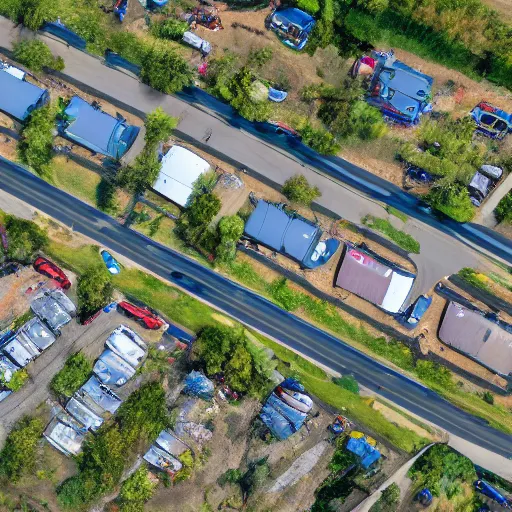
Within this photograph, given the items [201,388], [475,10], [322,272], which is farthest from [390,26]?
[201,388]

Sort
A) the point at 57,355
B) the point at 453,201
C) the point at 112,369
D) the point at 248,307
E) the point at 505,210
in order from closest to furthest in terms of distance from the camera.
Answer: the point at 453,201 → the point at 505,210 → the point at 112,369 → the point at 248,307 → the point at 57,355

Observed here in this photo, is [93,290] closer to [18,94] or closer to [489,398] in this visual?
[18,94]

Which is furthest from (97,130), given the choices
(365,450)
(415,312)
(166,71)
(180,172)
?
(365,450)

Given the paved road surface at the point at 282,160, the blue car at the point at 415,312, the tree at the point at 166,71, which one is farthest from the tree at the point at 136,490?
the tree at the point at 166,71

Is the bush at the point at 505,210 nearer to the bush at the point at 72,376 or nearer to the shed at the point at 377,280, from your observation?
the shed at the point at 377,280

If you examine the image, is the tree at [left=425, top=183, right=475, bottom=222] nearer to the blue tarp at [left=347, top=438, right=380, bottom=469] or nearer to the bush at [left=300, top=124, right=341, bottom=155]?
the bush at [left=300, top=124, right=341, bottom=155]

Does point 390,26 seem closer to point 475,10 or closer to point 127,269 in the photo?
point 475,10
